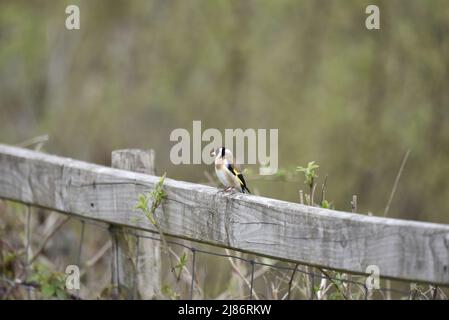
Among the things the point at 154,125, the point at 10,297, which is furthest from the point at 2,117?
the point at 10,297

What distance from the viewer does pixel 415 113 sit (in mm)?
8562

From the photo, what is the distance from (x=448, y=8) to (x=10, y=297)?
6082 millimetres

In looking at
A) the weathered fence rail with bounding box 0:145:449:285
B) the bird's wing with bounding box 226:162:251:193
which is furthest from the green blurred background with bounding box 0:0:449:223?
the bird's wing with bounding box 226:162:251:193

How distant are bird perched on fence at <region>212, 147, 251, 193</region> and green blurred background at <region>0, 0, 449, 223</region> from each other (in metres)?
3.29

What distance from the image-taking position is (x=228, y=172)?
330cm

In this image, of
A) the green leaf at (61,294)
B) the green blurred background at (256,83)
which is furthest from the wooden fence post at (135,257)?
the green blurred background at (256,83)

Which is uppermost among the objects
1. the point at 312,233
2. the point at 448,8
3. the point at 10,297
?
the point at 448,8

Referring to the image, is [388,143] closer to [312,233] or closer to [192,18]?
[192,18]

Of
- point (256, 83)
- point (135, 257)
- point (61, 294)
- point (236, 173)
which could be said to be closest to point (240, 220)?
point (236, 173)

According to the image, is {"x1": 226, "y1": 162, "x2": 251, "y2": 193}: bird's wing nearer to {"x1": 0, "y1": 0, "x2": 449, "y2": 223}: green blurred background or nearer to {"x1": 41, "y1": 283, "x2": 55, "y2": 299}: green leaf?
{"x1": 41, "y1": 283, "x2": 55, "y2": 299}: green leaf

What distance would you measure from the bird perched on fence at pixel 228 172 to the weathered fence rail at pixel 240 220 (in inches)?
10.8

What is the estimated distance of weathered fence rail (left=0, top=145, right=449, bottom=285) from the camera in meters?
2.19

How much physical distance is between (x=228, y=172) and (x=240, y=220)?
54 cm

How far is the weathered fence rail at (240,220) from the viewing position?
2191 millimetres
